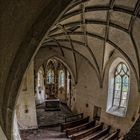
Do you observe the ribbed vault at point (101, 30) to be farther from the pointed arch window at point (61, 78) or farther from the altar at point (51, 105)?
the pointed arch window at point (61, 78)

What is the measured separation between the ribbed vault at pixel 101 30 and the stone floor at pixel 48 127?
430 centimetres

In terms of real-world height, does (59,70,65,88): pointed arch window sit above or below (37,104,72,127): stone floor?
above

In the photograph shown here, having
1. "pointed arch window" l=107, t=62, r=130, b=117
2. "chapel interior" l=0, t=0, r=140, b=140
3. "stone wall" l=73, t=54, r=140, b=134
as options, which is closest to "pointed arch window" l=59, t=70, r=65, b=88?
"chapel interior" l=0, t=0, r=140, b=140

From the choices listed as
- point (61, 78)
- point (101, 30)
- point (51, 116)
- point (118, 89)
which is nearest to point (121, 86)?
point (118, 89)

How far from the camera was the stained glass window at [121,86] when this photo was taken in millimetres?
13680

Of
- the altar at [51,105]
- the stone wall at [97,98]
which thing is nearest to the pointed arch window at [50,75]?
the altar at [51,105]

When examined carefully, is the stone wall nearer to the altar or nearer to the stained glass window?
the stained glass window

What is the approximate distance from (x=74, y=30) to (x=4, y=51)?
805 centimetres

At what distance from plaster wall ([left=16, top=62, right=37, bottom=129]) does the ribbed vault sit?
2943 mm

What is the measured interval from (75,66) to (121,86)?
14.6ft

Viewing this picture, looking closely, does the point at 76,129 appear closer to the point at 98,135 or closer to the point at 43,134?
the point at 98,135

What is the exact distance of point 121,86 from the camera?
45.8ft

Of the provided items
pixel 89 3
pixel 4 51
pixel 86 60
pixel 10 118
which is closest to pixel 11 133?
pixel 10 118

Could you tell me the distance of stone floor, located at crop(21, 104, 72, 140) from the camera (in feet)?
40.8
